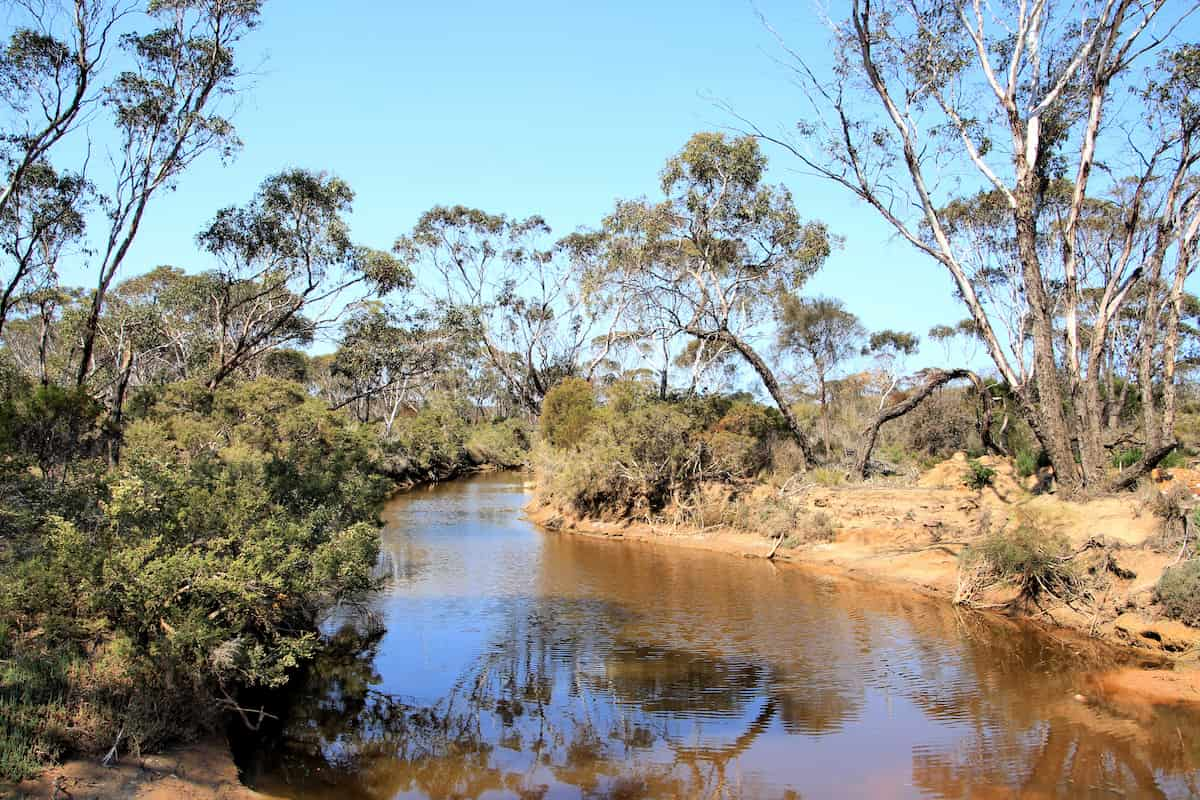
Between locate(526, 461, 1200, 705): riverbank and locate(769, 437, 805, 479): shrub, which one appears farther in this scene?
locate(769, 437, 805, 479): shrub

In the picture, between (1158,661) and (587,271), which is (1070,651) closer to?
(1158,661)

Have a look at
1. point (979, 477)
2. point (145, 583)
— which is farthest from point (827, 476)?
point (145, 583)

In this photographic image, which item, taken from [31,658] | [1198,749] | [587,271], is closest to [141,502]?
[31,658]

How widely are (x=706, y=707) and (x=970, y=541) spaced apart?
8699 millimetres

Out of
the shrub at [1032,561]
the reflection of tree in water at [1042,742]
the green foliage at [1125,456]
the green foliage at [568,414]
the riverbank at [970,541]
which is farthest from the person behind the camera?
the green foliage at [568,414]

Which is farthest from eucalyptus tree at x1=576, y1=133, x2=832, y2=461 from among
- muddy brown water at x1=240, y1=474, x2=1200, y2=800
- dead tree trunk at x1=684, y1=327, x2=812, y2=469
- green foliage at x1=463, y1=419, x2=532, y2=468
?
green foliage at x1=463, y1=419, x2=532, y2=468

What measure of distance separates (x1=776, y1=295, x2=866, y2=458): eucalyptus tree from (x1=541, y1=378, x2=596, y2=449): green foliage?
10392mm

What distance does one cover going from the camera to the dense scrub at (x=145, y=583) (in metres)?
6.29

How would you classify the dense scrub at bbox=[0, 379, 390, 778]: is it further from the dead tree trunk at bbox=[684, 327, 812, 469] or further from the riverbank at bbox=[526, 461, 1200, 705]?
the dead tree trunk at bbox=[684, 327, 812, 469]

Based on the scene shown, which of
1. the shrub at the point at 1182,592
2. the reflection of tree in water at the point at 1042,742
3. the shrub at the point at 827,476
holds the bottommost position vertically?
the reflection of tree in water at the point at 1042,742

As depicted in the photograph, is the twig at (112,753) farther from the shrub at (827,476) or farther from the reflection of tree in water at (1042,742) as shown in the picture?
the shrub at (827,476)

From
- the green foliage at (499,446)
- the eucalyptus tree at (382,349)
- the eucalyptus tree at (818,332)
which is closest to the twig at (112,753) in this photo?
the eucalyptus tree at (382,349)

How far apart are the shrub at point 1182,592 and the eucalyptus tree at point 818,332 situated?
25.6 m

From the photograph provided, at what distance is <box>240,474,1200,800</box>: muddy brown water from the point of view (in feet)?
23.8
